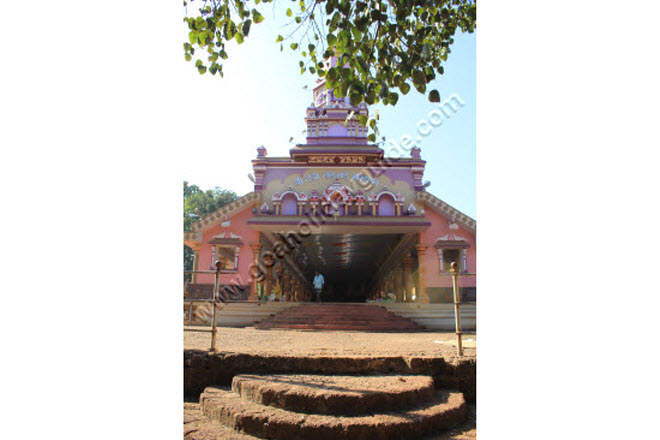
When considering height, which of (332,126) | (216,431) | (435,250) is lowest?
(216,431)

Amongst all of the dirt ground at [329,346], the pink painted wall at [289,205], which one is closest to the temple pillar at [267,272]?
the pink painted wall at [289,205]

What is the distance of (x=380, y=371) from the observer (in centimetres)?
335

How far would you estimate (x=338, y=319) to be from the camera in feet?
32.3

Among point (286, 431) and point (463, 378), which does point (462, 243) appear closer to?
point (463, 378)

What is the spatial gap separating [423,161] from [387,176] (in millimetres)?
1578

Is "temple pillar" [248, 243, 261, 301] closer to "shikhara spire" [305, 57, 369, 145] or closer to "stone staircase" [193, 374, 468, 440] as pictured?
"shikhara spire" [305, 57, 369, 145]

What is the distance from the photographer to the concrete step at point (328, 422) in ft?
7.29

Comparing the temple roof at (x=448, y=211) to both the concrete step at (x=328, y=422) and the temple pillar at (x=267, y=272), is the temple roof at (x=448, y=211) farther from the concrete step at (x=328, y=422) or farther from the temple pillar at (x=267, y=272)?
the concrete step at (x=328, y=422)

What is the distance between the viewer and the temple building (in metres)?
13.4

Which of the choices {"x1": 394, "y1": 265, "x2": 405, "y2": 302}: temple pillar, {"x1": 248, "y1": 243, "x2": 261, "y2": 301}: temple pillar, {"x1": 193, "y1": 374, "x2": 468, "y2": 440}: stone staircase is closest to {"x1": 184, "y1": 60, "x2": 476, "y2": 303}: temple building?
{"x1": 248, "y1": 243, "x2": 261, "y2": 301}: temple pillar

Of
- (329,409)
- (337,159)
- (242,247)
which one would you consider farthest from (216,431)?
(337,159)

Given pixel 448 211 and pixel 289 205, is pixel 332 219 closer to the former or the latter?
pixel 289 205

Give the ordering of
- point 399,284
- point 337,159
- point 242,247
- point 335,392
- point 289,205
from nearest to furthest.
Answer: point 335,392
point 242,247
point 289,205
point 337,159
point 399,284

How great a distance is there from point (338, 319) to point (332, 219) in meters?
4.46
